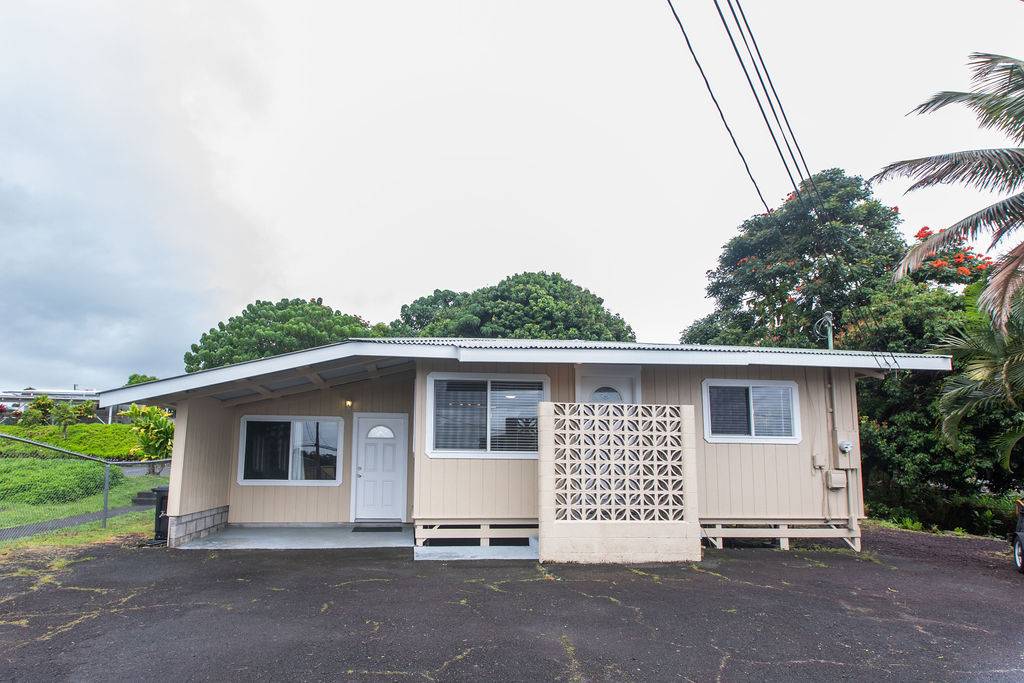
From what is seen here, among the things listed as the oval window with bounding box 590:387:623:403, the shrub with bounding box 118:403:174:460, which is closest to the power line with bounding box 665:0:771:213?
the oval window with bounding box 590:387:623:403

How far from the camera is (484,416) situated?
25.0ft

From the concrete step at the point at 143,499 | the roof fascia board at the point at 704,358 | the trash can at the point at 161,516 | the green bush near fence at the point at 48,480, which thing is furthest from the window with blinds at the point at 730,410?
the green bush near fence at the point at 48,480

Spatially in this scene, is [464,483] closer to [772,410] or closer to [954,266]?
[772,410]

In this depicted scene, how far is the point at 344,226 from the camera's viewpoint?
68.0 feet

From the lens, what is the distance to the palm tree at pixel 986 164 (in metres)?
7.09

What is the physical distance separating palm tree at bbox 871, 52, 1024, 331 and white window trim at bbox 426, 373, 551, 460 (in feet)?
16.4

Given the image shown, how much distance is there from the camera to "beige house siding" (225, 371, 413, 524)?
8969 mm

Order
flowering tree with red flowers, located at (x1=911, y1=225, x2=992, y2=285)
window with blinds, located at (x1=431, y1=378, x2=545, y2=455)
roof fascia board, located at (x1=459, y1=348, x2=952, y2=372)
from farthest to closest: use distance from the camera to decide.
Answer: flowering tree with red flowers, located at (x1=911, y1=225, x2=992, y2=285)
window with blinds, located at (x1=431, y1=378, x2=545, y2=455)
roof fascia board, located at (x1=459, y1=348, x2=952, y2=372)

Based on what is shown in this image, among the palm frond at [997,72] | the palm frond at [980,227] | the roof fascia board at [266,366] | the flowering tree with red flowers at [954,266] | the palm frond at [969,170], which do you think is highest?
the palm frond at [997,72]

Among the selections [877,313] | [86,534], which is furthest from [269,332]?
[877,313]

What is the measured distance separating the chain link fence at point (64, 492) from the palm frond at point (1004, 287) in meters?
12.5

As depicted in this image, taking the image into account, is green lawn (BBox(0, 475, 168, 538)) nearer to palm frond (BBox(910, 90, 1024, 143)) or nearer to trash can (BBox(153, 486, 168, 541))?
trash can (BBox(153, 486, 168, 541))

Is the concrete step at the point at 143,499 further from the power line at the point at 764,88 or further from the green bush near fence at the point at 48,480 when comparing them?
the power line at the point at 764,88

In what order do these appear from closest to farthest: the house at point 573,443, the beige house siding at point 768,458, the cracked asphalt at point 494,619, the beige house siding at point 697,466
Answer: the cracked asphalt at point 494,619 → the house at point 573,443 → the beige house siding at point 697,466 → the beige house siding at point 768,458
